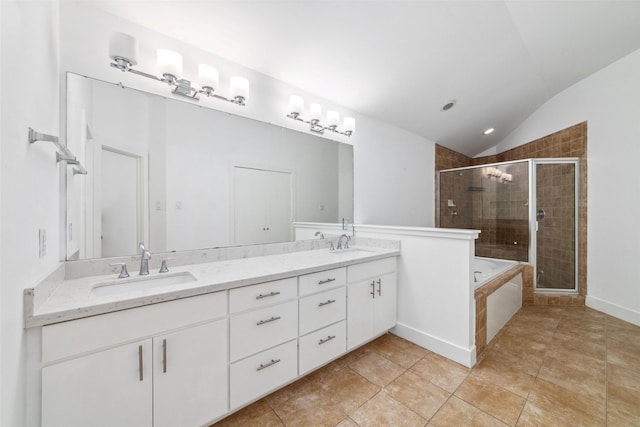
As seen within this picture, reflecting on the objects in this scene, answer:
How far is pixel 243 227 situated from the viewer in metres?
1.90

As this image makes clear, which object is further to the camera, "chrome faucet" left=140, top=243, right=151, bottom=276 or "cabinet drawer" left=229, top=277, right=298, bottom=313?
"chrome faucet" left=140, top=243, right=151, bottom=276

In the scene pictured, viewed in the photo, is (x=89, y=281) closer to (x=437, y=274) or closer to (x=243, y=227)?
(x=243, y=227)

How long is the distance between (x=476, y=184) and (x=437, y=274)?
2445mm

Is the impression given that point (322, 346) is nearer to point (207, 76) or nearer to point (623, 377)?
point (207, 76)

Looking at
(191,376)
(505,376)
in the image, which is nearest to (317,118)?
(191,376)

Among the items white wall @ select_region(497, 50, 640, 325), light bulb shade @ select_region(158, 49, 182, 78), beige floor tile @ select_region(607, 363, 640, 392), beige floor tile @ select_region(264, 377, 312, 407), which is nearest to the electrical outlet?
light bulb shade @ select_region(158, 49, 182, 78)

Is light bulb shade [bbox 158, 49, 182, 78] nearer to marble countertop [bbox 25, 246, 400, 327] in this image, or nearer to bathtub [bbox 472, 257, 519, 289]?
marble countertop [bbox 25, 246, 400, 327]

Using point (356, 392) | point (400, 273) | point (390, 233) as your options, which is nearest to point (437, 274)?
point (400, 273)

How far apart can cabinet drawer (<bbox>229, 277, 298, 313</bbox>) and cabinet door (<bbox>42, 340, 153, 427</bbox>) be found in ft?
1.27

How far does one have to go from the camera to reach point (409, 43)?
205 centimetres

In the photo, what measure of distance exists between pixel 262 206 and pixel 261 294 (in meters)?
0.81

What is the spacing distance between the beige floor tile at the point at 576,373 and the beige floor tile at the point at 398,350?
0.79 metres

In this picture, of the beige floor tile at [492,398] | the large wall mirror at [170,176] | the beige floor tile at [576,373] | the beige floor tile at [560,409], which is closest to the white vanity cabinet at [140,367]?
the large wall mirror at [170,176]

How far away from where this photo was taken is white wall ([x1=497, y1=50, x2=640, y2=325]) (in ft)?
8.19
